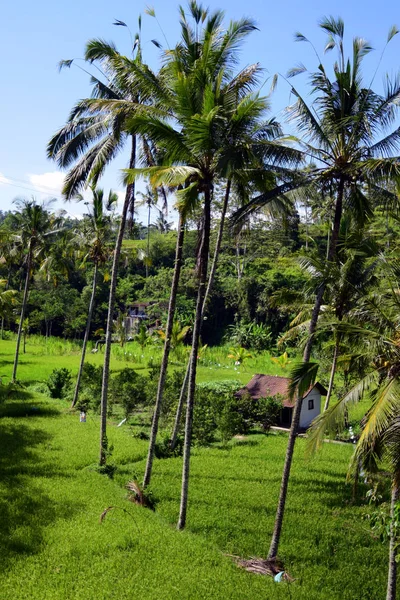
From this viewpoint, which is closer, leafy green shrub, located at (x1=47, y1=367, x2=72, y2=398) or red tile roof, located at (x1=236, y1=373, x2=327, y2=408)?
red tile roof, located at (x1=236, y1=373, x2=327, y2=408)

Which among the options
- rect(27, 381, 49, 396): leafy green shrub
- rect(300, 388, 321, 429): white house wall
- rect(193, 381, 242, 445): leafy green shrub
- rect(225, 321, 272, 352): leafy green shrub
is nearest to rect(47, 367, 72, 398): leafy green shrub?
rect(27, 381, 49, 396): leafy green shrub

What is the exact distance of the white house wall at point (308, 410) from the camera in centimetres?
2192

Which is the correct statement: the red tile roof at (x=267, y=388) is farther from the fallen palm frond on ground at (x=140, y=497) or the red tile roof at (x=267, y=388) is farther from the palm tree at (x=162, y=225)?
the palm tree at (x=162, y=225)

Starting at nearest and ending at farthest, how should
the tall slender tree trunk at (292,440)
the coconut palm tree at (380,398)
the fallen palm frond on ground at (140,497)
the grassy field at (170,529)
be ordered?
1. the coconut palm tree at (380,398)
2. the grassy field at (170,529)
3. the tall slender tree trunk at (292,440)
4. the fallen palm frond on ground at (140,497)

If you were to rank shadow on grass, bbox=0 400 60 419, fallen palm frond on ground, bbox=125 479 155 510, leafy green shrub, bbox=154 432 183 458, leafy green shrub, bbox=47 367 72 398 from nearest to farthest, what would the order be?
fallen palm frond on ground, bbox=125 479 155 510, leafy green shrub, bbox=154 432 183 458, shadow on grass, bbox=0 400 60 419, leafy green shrub, bbox=47 367 72 398

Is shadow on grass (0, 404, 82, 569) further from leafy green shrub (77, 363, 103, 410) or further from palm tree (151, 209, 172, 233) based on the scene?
palm tree (151, 209, 172, 233)

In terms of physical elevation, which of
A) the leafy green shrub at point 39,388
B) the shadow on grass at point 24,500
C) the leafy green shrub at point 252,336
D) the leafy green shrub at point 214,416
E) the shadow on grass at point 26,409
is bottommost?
the leafy green shrub at point 39,388

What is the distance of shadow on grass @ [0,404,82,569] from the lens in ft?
30.6

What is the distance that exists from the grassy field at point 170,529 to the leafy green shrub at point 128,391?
4427mm

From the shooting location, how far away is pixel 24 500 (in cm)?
1127

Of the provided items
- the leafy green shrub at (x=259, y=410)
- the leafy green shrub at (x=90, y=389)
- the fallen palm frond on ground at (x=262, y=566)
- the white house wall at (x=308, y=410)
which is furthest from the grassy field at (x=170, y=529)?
the leafy green shrub at (x=90, y=389)

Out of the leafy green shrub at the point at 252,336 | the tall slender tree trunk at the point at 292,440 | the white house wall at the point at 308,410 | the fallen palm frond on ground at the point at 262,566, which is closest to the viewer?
the fallen palm frond on ground at the point at 262,566

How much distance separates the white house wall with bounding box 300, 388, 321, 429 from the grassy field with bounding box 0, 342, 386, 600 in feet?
15.3

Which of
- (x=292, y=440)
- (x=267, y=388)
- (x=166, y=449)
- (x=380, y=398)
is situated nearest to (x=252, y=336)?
(x=267, y=388)
